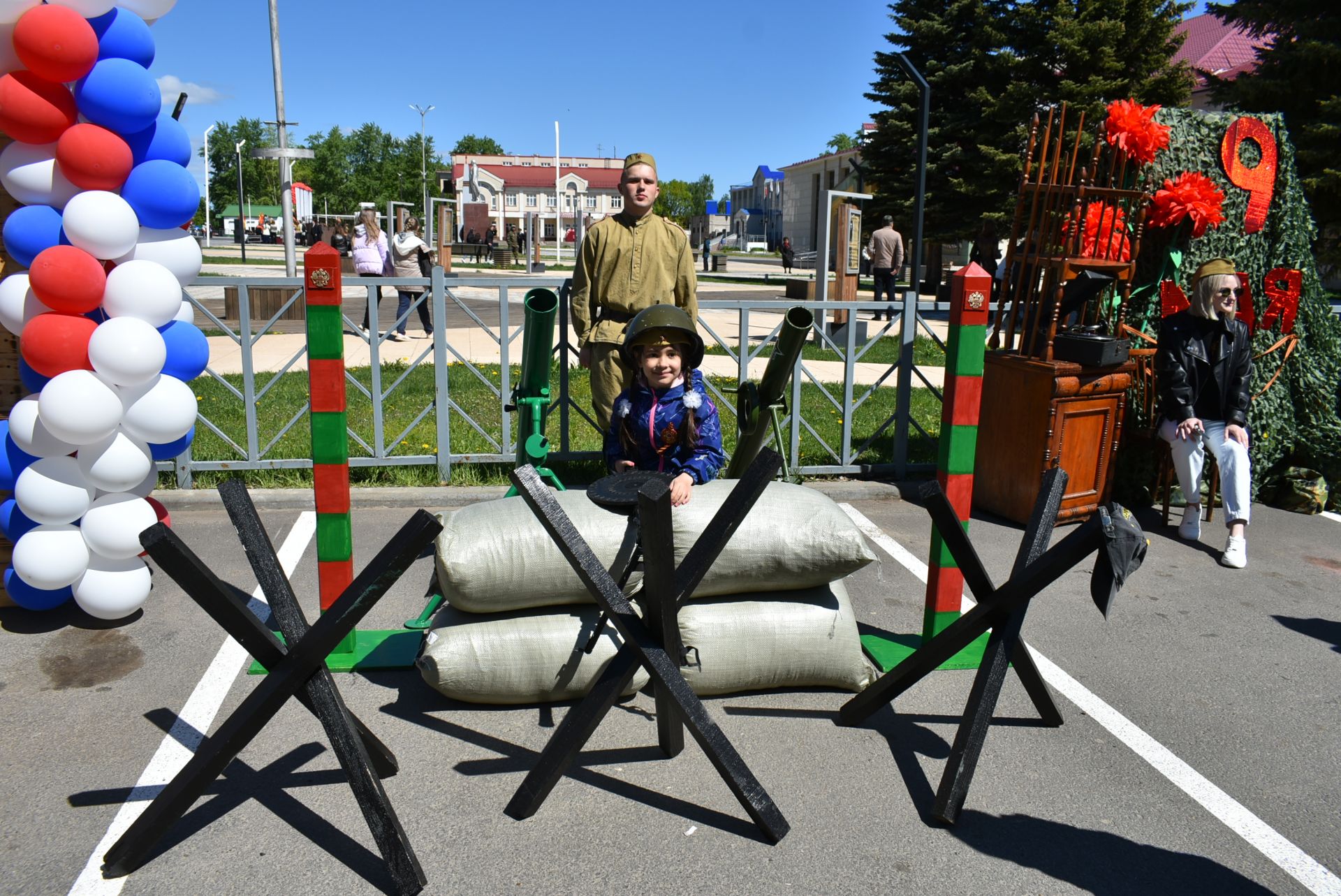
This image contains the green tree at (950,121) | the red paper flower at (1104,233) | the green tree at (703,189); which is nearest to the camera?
the red paper flower at (1104,233)

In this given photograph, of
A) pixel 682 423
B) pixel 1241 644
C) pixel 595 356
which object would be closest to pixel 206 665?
pixel 682 423

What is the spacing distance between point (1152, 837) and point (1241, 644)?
1.89 metres

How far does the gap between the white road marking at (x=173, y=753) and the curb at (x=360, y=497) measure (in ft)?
5.39

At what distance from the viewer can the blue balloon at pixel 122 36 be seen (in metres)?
3.92

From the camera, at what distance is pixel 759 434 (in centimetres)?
481

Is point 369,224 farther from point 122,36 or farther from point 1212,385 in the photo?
point 1212,385

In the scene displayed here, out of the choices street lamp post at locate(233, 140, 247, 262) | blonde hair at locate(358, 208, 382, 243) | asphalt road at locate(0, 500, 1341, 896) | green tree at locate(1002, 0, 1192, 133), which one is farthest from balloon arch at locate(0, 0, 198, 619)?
street lamp post at locate(233, 140, 247, 262)

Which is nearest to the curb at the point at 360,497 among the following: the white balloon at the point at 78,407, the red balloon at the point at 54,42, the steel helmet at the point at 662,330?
the white balloon at the point at 78,407

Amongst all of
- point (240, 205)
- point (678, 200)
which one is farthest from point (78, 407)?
point (678, 200)

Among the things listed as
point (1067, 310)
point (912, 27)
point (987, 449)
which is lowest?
point (987, 449)

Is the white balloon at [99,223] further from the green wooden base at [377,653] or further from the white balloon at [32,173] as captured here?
the green wooden base at [377,653]

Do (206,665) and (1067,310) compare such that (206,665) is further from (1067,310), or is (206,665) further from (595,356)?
(1067,310)

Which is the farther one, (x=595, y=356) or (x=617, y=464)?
(x=595, y=356)

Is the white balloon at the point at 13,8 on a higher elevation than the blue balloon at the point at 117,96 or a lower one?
higher
